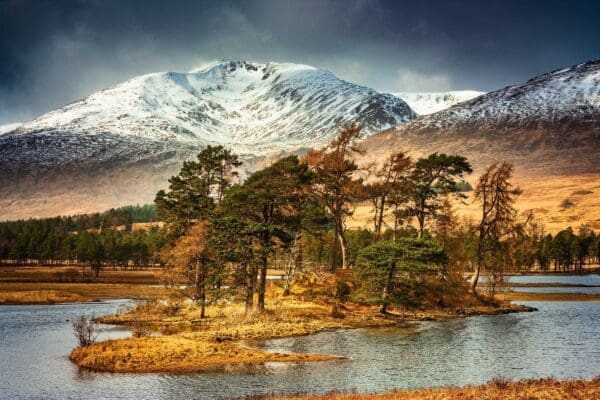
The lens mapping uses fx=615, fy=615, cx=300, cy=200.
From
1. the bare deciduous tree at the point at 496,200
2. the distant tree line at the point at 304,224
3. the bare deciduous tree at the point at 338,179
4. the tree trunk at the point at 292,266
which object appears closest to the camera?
the distant tree line at the point at 304,224

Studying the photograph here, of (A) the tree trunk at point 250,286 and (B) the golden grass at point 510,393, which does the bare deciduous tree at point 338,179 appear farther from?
(B) the golden grass at point 510,393

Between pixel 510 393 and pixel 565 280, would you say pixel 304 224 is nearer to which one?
pixel 510 393

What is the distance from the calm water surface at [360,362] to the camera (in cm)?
3594

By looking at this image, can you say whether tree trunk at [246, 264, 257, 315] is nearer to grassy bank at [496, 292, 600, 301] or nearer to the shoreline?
the shoreline

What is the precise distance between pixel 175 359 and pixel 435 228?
65.7 metres

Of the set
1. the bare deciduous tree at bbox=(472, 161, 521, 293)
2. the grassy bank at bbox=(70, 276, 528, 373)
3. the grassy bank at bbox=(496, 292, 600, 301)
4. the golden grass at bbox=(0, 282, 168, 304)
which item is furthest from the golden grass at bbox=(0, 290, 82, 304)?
the grassy bank at bbox=(496, 292, 600, 301)

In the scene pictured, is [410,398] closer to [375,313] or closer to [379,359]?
[379,359]

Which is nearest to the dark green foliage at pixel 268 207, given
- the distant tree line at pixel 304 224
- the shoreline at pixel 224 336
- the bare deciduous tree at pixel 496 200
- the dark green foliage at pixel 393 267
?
the distant tree line at pixel 304 224

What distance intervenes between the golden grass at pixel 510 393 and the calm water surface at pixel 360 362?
5777 millimetres

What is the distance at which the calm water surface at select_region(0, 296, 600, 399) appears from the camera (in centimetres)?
3594

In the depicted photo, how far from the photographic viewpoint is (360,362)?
143 feet

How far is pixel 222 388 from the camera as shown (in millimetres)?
35594

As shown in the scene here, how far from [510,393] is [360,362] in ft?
56.0

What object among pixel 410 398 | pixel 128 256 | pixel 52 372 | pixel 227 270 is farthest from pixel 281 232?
pixel 128 256
